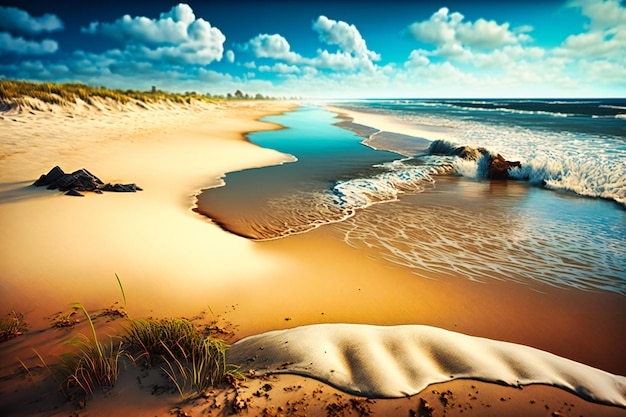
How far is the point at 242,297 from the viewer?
3680 mm

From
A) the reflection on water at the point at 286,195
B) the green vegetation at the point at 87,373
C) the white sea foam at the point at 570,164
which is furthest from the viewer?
the white sea foam at the point at 570,164

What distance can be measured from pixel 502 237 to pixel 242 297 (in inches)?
197

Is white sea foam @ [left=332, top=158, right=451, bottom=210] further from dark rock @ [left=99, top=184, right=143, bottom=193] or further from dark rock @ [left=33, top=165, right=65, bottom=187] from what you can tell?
dark rock @ [left=33, top=165, right=65, bottom=187]

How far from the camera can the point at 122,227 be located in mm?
5121

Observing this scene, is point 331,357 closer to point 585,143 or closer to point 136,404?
point 136,404

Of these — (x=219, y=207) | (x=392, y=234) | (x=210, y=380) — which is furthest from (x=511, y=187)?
(x=210, y=380)

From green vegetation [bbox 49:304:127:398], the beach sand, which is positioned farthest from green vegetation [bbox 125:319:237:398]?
green vegetation [bbox 49:304:127:398]

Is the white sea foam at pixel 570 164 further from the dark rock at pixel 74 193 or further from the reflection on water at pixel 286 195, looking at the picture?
the dark rock at pixel 74 193

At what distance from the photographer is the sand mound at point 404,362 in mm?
2336

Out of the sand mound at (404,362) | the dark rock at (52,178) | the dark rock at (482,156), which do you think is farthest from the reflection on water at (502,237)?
the dark rock at (52,178)

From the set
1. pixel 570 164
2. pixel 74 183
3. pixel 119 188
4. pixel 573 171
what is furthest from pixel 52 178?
pixel 570 164

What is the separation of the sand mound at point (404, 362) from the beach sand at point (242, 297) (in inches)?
3.8

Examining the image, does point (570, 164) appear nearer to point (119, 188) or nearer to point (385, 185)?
point (385, 185)

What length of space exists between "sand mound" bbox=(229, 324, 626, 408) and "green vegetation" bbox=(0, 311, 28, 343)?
2.02 metres
